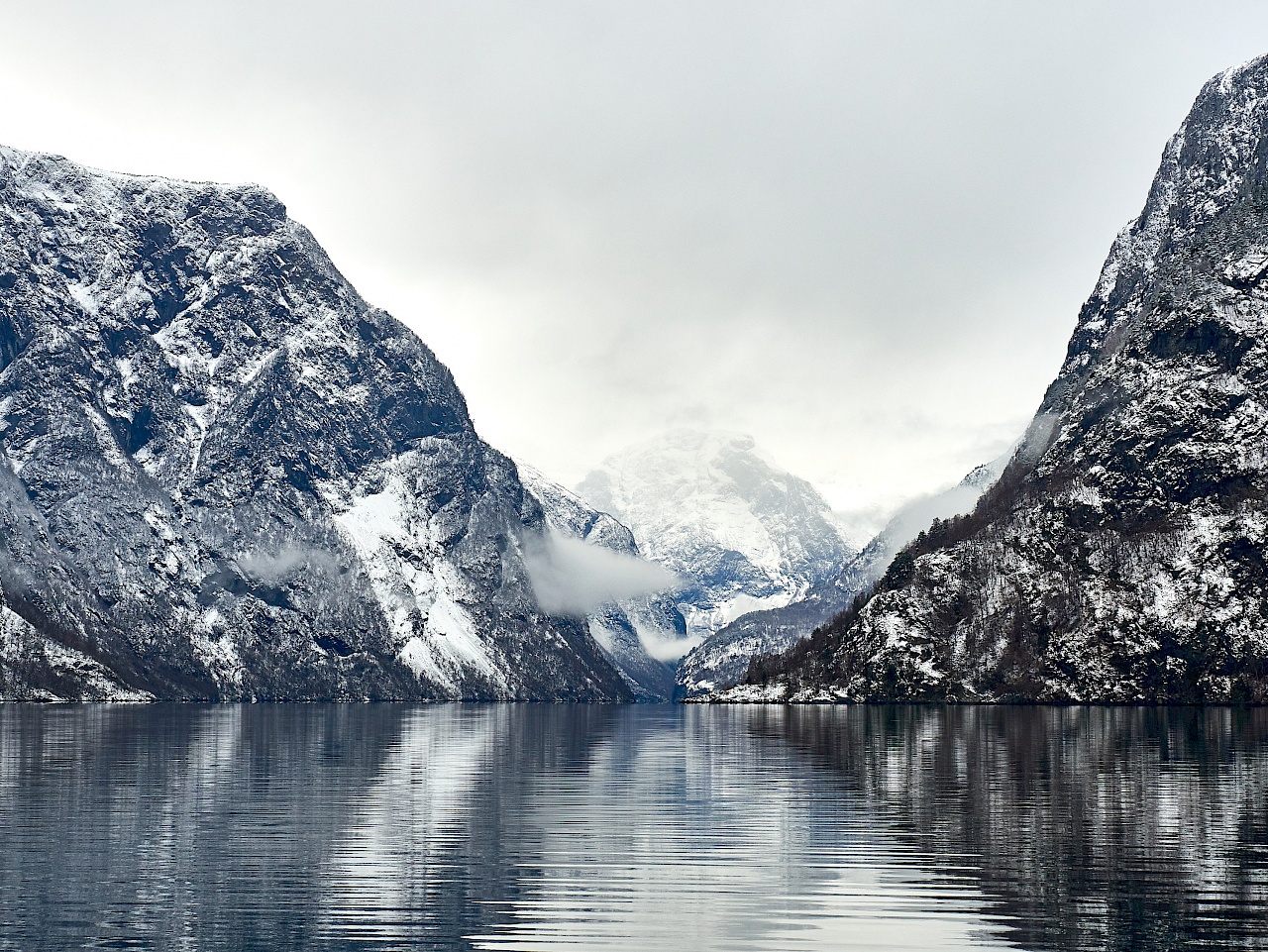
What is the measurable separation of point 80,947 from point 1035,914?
34.6 metres

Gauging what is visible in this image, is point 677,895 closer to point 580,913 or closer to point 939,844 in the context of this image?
point 580,913

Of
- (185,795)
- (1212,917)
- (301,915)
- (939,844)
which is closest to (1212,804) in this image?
(939,844)

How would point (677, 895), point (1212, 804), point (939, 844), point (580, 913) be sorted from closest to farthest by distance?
point (580, 913) < point (677, 895) < point (939, 844) < point (1212, 804)

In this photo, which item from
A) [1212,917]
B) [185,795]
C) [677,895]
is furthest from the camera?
[185,795]

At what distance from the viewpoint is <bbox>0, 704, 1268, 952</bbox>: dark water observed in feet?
176

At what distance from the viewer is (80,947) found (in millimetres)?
50062

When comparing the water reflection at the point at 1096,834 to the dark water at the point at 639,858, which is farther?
the water reflection at the point at 1096,834

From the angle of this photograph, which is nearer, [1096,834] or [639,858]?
[639,858]

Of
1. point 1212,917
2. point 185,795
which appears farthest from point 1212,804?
point 185,795

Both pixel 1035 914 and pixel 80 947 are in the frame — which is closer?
pixel 80 947

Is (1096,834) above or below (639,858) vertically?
above

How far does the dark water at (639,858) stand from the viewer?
53.7 m

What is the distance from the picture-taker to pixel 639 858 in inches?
2879

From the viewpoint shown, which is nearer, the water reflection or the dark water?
the dark water
